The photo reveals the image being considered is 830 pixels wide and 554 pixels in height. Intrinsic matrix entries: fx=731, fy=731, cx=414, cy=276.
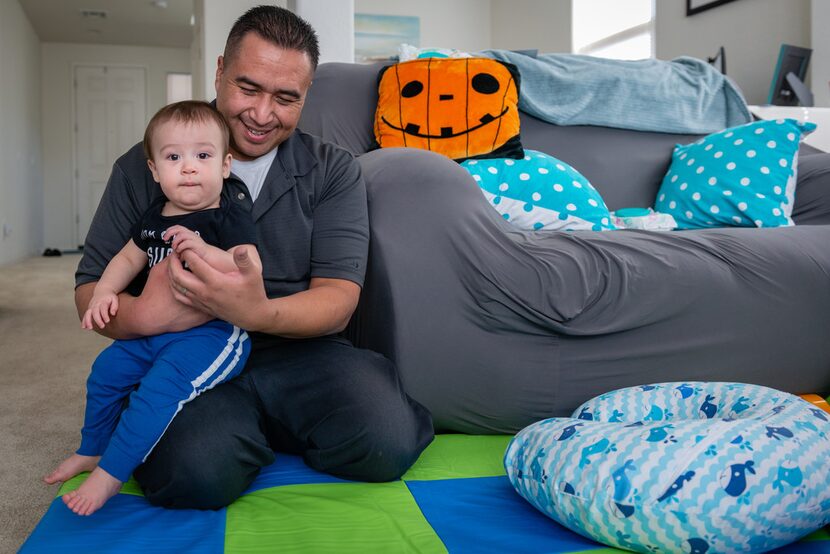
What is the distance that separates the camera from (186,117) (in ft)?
3.84

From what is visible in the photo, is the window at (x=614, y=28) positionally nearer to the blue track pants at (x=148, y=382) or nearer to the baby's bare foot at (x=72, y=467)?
the blue track pants at (x=148, y=382)

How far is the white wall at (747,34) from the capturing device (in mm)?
3729

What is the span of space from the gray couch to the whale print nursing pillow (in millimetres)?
332

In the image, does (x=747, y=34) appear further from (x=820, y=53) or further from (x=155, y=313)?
(x=155, y=313)

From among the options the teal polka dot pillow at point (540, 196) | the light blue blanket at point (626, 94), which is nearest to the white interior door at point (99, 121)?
the light blue blanket at point (626, 94)

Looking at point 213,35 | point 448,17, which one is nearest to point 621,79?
point 213,35

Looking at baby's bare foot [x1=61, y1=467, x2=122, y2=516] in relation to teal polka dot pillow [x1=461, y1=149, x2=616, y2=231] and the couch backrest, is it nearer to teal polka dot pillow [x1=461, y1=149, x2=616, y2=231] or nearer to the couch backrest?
teal polka dot pillow [x1=461, y1=149, x2=616, y2=231]

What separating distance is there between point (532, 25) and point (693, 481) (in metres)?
6.21

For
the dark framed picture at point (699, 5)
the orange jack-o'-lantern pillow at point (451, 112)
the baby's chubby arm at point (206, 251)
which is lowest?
the baby's chubby arm at point (206, 251)

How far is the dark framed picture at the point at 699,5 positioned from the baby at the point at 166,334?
3.82m

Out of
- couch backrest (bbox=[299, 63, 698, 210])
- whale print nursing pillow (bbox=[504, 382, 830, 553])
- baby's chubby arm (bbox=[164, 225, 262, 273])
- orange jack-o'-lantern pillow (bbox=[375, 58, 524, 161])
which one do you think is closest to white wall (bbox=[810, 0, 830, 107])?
couch backrest (bbox=[299, 63, 698, 210])

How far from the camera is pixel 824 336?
62.4 inches

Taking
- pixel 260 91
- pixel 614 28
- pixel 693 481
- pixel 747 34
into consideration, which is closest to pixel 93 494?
pixel 260 91

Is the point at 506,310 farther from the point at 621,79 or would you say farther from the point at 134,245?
the point at 621,79
